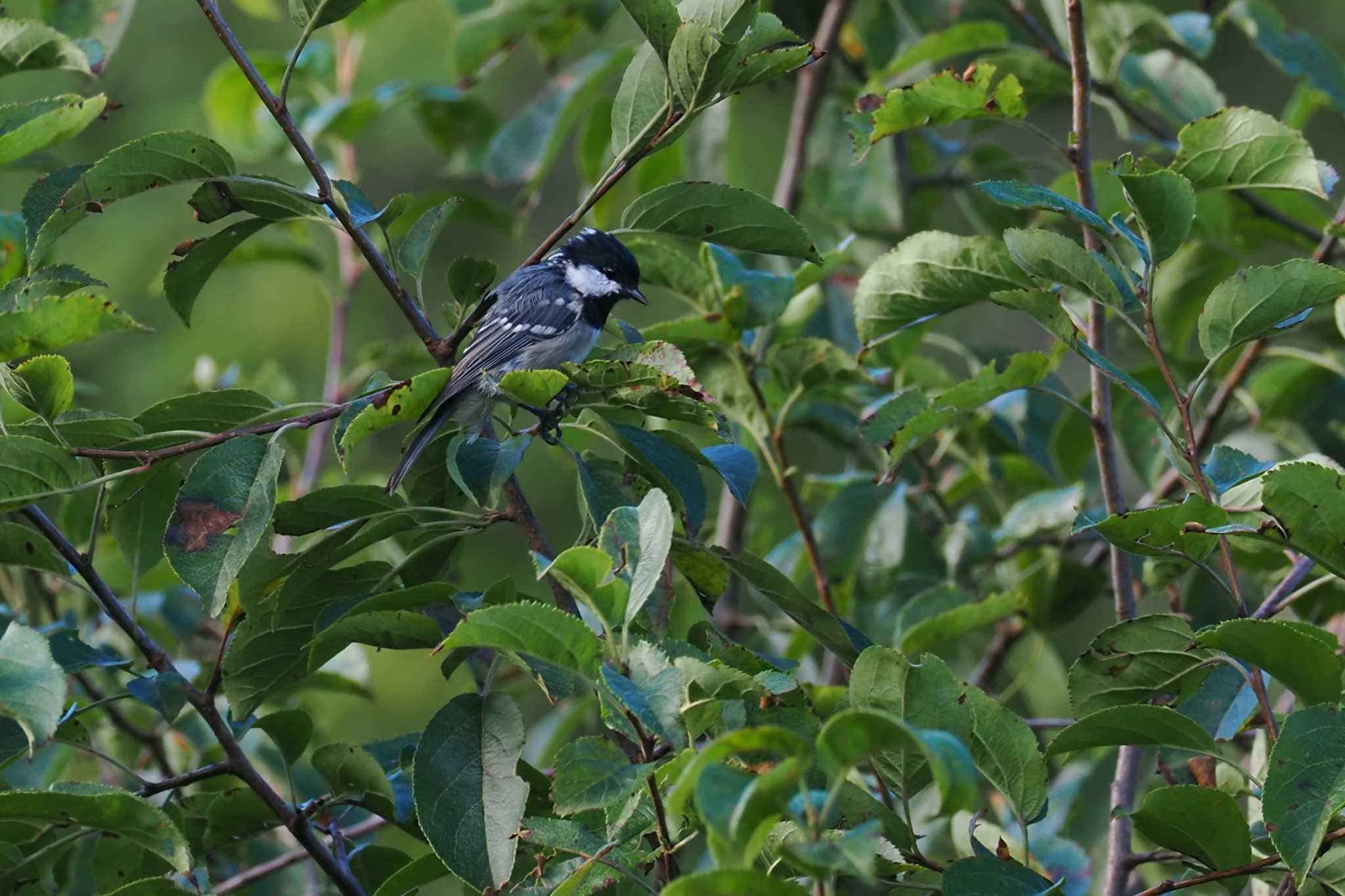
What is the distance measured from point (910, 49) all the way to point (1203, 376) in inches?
70.1

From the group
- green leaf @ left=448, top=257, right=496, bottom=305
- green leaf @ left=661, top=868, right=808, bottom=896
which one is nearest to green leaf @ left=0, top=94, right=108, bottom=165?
green leaf @ left=448, top=257, right=496, bottom=305

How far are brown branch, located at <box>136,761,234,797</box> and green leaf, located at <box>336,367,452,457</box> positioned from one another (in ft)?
1.50

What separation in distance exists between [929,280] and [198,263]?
3.63ft

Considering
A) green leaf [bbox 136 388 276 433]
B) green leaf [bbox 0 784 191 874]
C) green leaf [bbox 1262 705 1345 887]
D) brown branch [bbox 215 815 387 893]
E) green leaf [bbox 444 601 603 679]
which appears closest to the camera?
green leaf [bbox 444 601 603 679]

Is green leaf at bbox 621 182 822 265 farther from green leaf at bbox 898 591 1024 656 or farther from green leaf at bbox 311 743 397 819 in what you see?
green leaf at bbox 311 743 397 819

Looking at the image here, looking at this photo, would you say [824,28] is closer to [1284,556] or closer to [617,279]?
[617,279]

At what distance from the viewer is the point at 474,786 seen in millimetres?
1547

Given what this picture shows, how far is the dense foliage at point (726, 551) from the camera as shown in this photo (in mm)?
1337

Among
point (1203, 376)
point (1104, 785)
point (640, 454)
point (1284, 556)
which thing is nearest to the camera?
point (1203, 376)

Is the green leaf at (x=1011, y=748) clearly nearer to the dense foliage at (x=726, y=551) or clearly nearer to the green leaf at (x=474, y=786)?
the dense foliage at (x=726, y=551)

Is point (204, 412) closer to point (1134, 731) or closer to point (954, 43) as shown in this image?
point (1134, 731)

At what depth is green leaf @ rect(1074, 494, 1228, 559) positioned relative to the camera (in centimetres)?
148

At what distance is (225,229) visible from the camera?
1862 mm

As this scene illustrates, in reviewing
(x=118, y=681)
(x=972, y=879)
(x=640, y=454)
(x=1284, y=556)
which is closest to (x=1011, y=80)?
(x=640, y=454)
